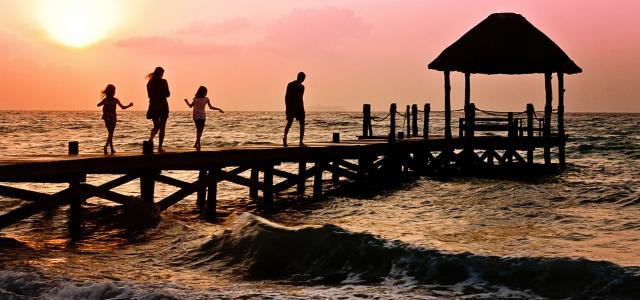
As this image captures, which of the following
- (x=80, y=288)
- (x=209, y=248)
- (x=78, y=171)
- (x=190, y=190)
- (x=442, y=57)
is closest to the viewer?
(x=80, y=288)

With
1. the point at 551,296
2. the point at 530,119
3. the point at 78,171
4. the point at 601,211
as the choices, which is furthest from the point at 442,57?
the point at 551,296

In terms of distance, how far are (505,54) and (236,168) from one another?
453 inches

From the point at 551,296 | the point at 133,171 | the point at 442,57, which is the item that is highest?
the point at 442,57

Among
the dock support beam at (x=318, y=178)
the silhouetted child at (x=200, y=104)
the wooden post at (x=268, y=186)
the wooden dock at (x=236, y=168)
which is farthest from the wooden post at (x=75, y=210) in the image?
the dock support beam at (x=318, y=178)

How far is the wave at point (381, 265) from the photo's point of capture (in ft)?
34.9

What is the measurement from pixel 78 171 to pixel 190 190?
11.9 feet

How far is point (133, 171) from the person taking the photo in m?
15.9

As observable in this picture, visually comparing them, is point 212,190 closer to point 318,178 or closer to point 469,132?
point 318,178

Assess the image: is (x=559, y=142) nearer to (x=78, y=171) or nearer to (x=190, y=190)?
(x=190, y=190)

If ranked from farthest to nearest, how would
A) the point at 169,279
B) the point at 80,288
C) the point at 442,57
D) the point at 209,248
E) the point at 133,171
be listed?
the point at 442,57, the point at 133,171, the point at 209,248, the point at 169,279, the point at 80,288

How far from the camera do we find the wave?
10.6 metres

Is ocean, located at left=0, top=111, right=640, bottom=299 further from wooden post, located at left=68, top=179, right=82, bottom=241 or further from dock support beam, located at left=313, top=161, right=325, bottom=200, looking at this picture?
dock support beam, located at left=313, top=161, right=325, bottom=200

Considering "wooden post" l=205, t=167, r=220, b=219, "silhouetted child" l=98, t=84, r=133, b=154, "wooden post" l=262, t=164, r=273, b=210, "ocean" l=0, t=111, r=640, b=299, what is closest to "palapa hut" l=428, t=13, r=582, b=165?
"ocean" l=0, t=111, r=640, b=299

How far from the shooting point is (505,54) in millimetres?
26781
